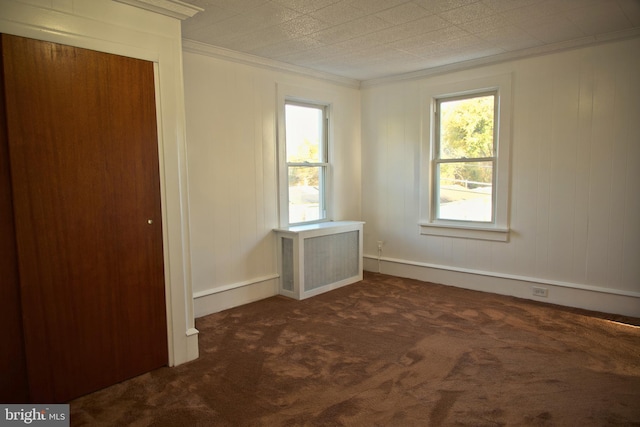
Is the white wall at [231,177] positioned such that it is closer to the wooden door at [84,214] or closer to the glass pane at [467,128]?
the wooden door at [84,214]

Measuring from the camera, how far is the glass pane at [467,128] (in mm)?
4383

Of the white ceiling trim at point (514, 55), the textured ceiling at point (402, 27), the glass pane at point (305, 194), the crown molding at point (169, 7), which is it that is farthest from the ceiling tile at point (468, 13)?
the glass pane at point (305, 194)

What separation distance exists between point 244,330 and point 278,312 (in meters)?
0.50

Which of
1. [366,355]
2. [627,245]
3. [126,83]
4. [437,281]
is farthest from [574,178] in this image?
[126,83]

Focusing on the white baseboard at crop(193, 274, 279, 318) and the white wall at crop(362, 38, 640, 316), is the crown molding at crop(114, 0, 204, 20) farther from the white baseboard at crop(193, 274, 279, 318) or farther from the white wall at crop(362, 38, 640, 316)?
the white wall at crop(362, 38, 640, 316)

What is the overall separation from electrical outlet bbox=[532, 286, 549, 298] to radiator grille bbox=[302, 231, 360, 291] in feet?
6.28

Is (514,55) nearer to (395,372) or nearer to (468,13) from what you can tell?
(468,13)

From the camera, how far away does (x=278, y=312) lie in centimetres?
390

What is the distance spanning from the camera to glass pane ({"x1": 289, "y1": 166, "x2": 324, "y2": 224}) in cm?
471

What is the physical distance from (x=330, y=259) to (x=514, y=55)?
280cm

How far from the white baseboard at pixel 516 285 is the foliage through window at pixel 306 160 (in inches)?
44.8

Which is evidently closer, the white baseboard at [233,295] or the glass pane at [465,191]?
the white baseboard at [233,295]

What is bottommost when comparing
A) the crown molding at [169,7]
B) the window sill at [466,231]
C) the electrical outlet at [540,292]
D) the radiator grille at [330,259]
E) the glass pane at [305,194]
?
the electrical outlet at [540,292]

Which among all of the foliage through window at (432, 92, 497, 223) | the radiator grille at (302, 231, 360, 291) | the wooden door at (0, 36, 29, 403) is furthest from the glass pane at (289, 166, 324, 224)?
the wooden door at (0, 36, 29, 403)
